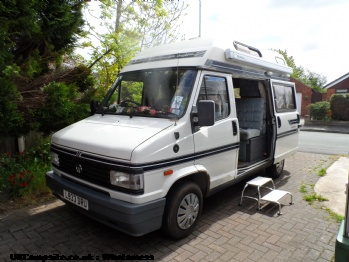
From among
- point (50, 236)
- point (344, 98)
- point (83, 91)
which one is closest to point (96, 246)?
point (50, 236)

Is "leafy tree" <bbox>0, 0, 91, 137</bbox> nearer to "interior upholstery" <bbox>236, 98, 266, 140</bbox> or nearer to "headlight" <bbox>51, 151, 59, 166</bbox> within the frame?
"headlight" <bbox>51, 151, 59, 166</bbox>

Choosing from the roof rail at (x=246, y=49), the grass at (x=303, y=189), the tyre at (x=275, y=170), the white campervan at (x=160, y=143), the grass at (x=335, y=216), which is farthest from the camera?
the tyre at (x=275, y=170)

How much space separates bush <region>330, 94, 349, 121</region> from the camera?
18630 millimetres

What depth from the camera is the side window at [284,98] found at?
5770 millimetres

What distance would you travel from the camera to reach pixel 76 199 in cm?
341

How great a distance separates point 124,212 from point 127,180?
341 mm

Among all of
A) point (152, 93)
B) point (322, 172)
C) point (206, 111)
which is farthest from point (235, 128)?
point (322, 172)

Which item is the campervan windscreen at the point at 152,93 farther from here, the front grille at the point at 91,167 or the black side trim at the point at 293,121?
the black side trim at the point at 293,121

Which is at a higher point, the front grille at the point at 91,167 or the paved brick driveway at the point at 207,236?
the front grille at the point at 91,167

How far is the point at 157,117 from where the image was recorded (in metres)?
3.63

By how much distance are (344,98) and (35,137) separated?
64.4 ft

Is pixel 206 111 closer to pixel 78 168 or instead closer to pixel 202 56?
pixel 202 56

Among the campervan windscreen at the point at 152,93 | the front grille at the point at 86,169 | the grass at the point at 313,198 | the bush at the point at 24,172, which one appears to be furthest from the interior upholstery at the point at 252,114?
the bush at the point at 24,172

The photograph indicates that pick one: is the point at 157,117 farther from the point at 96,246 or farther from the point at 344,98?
the point at 344,98
